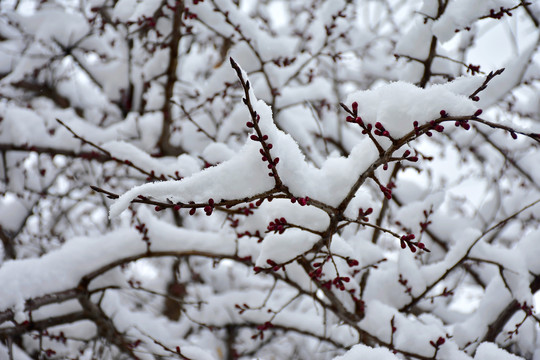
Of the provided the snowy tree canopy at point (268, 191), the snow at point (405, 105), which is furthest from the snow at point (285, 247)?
the snow at point (405, 105)

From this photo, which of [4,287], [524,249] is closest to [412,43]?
[524,249]

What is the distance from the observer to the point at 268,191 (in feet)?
4.04

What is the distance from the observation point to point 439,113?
1160 mm

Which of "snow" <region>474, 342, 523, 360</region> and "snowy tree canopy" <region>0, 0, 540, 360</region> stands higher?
"snowy tree canopy" <region>0, 0, 540, 360</region>

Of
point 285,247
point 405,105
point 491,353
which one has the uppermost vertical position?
point 405,105

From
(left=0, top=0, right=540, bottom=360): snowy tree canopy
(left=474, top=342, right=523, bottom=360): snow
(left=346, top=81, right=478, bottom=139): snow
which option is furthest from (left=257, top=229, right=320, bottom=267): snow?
(left=474, top=342, right=523, bottom=360): snow

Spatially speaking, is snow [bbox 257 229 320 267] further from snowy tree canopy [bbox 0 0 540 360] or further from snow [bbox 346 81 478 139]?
snow [bbox 346 81 478 139]

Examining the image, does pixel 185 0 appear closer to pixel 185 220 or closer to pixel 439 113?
pixel 439 113

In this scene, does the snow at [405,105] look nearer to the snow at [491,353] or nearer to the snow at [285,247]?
the snow at [285,247]

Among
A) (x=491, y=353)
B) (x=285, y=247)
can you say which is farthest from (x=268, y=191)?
(x=491, y=353)

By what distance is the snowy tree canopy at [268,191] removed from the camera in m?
1.26

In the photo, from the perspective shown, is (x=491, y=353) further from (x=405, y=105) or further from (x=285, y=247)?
(x=405, y=105)

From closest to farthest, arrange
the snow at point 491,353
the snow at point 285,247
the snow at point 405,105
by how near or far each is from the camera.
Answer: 1. the snow at point 405,105
2. the snow at point 285,247
3. the snow at point 491,353

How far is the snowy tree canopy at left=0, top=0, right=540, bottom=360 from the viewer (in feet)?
4.12
